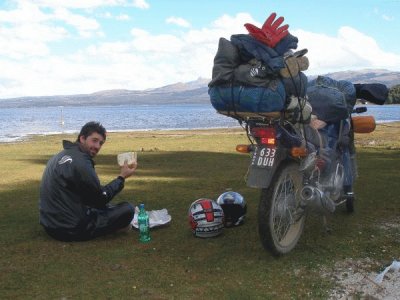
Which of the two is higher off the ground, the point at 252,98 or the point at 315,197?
the point at 252,98

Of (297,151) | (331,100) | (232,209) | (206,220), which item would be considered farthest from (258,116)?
(232,209)

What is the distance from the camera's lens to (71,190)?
19.9 feet

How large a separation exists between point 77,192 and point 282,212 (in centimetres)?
271

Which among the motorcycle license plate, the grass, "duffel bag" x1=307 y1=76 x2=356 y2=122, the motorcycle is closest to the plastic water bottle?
the grass

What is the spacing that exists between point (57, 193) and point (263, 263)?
9.33 feet

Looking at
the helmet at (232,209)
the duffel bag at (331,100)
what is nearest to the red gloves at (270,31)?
the duffel bag at (331,100)

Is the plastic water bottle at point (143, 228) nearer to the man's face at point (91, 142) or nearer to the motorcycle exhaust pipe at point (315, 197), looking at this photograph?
the man's face at point (91, 142)

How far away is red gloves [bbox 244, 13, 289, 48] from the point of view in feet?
15.8

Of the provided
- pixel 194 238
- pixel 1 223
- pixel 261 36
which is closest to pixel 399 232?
pixel 194 238

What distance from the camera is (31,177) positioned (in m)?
12.8

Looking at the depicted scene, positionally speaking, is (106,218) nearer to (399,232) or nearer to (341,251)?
(341,251)

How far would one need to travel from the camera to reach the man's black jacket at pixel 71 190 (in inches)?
234

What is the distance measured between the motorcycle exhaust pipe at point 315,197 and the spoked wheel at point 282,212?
15 centimetres

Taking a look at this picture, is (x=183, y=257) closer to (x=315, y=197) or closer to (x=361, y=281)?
(x=315, y=197)
